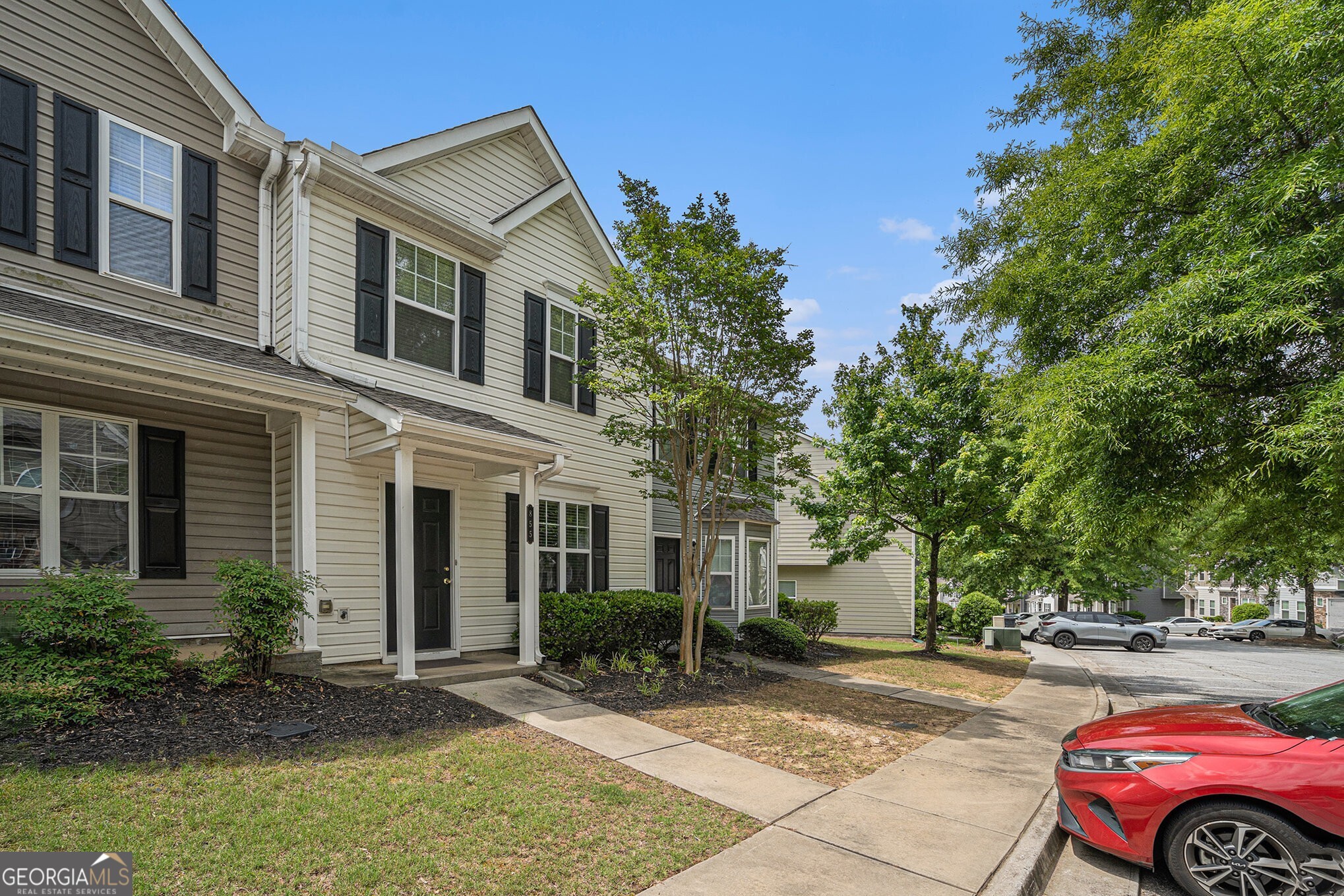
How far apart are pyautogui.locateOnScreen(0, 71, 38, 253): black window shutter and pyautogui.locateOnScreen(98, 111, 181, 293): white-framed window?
57 centimetres

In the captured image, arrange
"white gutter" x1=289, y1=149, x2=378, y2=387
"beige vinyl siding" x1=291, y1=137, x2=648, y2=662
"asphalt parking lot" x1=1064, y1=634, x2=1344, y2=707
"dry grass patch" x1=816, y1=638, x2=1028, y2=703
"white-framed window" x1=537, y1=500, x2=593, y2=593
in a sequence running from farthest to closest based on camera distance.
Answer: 1. "asphalt parking lot" x1=1064, y1=634, x2=1344, y2=707
2. "dry grass patch" x1=816, y1=638, x2=1028, y2=703
3. "white-framed window" x1=537, y1=500, x2=593, y2=593
4. "beige vinyl siding" x1=291, y1=137, x2=648, y2=662
5. "white gutter" x1=289, y1=149, x2=378, y2=387

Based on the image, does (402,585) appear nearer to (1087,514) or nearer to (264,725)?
(264,725)

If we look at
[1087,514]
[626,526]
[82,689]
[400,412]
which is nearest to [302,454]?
[400,412]

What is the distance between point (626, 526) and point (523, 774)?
323 inches

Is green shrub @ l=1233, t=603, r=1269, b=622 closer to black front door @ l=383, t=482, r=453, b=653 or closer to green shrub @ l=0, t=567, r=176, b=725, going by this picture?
black front door @ l=383, t=482, r=453, b=653

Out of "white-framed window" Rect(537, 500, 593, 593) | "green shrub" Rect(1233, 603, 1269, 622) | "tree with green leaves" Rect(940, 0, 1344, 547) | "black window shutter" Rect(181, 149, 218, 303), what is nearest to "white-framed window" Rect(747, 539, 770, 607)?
"white-framed window" Rect(537, 500, 593, 593)

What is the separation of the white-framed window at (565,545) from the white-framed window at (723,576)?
594 centimetres

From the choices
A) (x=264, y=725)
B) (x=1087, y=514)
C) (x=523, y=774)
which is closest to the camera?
(x=523, y=774)

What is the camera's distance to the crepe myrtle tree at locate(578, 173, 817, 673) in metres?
9.80

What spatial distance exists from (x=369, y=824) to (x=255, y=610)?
3459 millimetres

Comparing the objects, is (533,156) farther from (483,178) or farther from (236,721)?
(236,721)

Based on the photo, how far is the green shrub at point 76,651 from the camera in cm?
543

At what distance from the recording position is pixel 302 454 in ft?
26.5

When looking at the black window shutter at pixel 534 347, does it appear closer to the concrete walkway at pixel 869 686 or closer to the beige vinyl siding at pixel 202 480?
the beige vinyl siding at pixel 202 480
